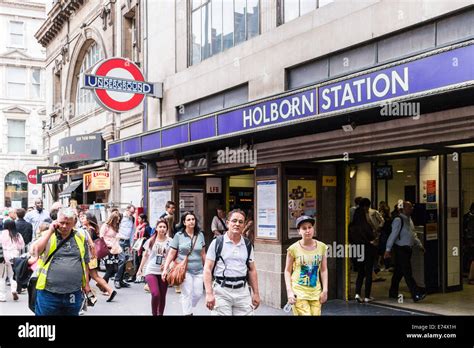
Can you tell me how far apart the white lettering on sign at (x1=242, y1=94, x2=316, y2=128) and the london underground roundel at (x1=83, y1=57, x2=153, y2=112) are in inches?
206

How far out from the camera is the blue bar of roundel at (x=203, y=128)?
33.1 ft

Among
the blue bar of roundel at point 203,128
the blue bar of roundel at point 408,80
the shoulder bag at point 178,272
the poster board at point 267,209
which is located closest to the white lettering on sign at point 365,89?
the blue bar of roundel at point 408,80

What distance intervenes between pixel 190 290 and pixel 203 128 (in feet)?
12.1

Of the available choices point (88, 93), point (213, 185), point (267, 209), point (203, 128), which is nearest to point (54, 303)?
point (203, 128)

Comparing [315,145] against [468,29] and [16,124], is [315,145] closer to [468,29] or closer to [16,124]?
[468,29]

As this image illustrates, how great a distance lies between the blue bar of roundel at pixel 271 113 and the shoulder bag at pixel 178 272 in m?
2.27

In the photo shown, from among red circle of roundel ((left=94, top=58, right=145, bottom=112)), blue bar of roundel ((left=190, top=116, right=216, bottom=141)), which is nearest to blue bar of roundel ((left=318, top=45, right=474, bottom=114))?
blue bar of roundel ((left=190, top=116, right=216, bottom=141))

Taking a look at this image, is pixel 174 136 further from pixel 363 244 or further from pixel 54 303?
pixel 54 303

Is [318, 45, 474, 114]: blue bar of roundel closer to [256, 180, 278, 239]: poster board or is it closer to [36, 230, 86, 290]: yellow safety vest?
[256, 180, 278, 239]: poster board

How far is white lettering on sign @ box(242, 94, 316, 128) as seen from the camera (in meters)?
7.80

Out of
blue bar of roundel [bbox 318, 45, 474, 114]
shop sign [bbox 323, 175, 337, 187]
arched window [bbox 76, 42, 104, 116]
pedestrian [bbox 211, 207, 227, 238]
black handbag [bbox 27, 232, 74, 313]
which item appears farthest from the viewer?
arched window [bbox 76, 42, 104, 116]

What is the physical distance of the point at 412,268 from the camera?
11.0 m

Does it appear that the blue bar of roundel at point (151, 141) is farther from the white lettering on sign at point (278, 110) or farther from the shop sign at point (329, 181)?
the shop sign at point (329, 181)
